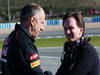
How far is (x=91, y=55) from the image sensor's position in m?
3.55

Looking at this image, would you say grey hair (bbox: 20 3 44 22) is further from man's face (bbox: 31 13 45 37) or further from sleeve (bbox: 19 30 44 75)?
sleeve (bbox: 19 30 44 75)

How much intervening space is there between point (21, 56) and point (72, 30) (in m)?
0.53

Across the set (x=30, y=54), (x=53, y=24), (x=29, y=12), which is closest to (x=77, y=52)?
(x=30, y=54)

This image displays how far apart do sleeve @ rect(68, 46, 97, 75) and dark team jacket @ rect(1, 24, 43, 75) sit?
1.37 feet

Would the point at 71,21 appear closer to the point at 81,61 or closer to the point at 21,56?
the point at 81,61

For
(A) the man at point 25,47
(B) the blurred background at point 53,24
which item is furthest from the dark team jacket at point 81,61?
(B) the blurred background at point 53,24

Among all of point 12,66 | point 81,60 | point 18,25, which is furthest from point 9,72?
point 81,60

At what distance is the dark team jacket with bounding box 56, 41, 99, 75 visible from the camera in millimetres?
3535

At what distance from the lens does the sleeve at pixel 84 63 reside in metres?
3.53

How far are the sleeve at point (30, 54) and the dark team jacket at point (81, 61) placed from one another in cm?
25

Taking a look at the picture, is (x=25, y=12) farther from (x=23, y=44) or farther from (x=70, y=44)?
(x=70, y=44)

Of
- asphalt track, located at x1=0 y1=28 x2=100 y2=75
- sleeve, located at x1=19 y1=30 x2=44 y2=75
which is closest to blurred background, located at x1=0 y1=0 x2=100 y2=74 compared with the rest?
asphalt track, located at x1=0 y1=28 x2=100 y2=75

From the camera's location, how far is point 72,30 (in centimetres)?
371

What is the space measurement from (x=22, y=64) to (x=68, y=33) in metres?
0.51
